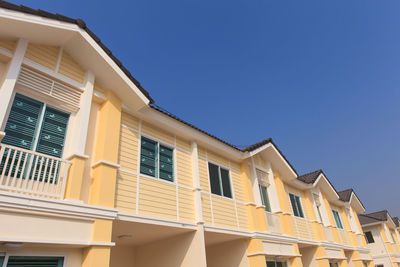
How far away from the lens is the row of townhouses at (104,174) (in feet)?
18.8

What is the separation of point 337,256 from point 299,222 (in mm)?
4265

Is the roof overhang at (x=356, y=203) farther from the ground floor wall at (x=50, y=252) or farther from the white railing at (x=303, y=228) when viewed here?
the ground floor wall at (x=50, y=252)

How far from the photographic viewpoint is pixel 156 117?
30.1 ft

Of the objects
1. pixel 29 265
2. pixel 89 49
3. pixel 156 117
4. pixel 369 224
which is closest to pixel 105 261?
pixel 29 265

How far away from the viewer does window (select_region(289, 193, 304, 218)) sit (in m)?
15.7

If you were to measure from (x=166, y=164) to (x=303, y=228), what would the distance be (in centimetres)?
998

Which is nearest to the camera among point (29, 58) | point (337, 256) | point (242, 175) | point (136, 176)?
point (29, 58)

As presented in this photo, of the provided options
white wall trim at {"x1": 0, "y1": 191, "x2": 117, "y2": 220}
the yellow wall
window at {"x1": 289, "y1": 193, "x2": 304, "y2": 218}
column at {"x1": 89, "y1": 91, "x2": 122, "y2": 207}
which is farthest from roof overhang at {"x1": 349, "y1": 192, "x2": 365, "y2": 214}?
white wall trim at {"x1": 0, "y1": 191, "x2": 117, "y2": 220}

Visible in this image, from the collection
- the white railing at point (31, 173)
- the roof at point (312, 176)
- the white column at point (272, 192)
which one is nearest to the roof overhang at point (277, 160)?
the white column at point (272, 192)

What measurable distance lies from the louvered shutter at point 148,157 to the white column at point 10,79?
3.76 m

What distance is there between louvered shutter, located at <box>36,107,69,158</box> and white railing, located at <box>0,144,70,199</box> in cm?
26

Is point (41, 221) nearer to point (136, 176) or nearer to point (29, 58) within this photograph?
point (136, 176)

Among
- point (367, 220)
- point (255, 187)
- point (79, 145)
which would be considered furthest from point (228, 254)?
point (367, 220)

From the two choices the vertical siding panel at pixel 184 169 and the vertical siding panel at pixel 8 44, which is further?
the vertical siding panel at pixel 184 169
